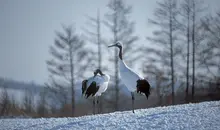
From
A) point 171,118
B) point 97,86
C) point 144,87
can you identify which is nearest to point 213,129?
point 171,118

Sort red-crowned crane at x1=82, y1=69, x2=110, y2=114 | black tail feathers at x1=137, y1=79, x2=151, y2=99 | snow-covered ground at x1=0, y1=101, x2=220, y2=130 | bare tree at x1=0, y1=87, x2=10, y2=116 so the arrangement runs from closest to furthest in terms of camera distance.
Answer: snow-covered ground at x1=0, y1=101, x2=220, y2=130 → black tail feathers at x1=137, y1=79, x2=151, y2=99 → red-crowned crane at x1=82, y1=69, x2=110, y2=114 → bare tree at x1=0, y1=87, x2=10, y2=116

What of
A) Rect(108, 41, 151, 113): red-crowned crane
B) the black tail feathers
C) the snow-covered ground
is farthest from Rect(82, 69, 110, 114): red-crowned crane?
the snow-covered ground

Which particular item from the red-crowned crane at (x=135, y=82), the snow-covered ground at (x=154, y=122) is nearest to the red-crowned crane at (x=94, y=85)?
the red-crowned crane at (x=135, y=82)

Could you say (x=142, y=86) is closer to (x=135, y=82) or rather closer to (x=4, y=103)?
(x=135, y=82)

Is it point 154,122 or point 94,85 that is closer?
point 154,122

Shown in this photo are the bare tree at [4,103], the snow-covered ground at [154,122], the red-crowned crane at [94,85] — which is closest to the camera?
the snow-covered ground at [154,122]

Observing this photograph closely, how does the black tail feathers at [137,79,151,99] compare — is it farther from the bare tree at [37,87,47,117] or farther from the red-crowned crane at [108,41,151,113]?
the bare tree at [37,87,47,117]

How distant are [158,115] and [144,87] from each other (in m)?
2.22

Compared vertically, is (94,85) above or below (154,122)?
above

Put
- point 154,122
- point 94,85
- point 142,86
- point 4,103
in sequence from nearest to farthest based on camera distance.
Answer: point 154,122, point 142,86, point 94,85, point 4,103

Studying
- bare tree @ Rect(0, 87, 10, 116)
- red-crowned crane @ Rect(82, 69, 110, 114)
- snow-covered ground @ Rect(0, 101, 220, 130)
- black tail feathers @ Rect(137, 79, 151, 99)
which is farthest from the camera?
bare tree @ Rect(0, 87, 10, 116)

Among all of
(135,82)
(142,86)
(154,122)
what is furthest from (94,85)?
(154,122)

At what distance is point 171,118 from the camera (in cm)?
1000

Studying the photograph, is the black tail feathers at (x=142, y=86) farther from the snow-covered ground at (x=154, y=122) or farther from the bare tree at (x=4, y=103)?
the bare tree at (x=4, y=103)
